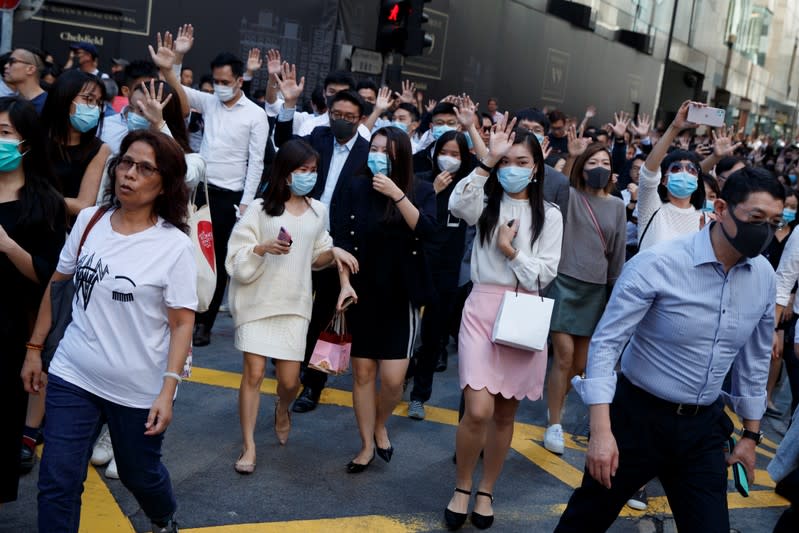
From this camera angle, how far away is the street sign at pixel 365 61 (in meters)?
14.8

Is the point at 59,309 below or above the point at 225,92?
below

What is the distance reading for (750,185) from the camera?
133 inches

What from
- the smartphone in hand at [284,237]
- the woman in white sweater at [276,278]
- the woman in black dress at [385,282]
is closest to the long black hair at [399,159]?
the woman in black dress at [385,282]

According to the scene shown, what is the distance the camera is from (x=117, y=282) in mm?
3354

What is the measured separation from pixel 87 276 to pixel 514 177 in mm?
2164

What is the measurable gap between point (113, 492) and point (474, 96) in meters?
15.1

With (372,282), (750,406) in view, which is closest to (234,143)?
(372,282)

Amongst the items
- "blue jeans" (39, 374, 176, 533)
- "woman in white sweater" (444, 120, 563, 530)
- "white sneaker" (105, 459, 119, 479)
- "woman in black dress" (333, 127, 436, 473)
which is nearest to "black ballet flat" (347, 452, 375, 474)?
"woman in black dress" (333, 127, 436, 473)

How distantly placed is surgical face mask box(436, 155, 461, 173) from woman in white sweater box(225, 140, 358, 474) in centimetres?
98

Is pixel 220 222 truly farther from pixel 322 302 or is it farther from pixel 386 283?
pixel 386 283

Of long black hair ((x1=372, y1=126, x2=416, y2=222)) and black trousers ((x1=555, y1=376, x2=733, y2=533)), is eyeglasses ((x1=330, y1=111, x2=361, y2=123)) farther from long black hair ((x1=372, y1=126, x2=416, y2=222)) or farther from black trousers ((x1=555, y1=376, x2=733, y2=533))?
black trousers ((x1=555, y1=376, x2=733, y2=533))

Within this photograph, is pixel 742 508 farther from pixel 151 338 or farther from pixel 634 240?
pixel 151 338

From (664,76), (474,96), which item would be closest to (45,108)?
(474,96)

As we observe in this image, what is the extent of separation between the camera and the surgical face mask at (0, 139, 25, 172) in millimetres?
3902
